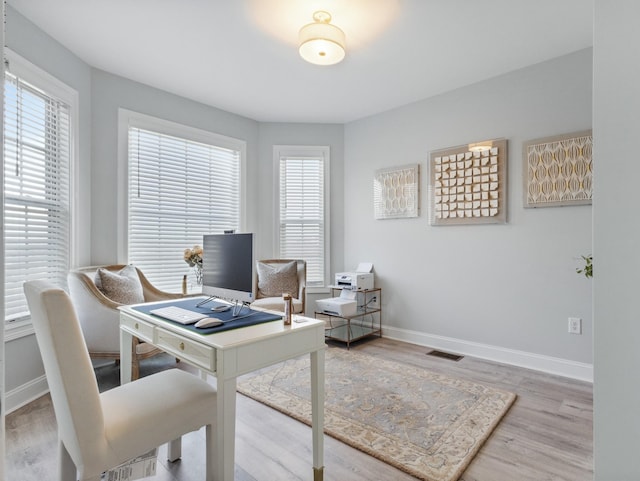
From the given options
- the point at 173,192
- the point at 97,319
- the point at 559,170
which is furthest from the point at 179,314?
the point at 559,170

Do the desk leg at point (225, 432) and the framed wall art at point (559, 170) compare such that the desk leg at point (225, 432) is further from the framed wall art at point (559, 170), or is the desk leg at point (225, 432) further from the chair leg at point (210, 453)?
the framed wall art at point (559, 170)

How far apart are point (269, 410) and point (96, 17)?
3054 millimetres

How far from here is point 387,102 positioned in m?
3.98

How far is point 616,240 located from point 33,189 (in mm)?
3460

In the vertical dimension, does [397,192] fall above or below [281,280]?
above

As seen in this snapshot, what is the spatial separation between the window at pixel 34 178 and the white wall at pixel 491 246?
3120 millimetres

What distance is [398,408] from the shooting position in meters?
2.38

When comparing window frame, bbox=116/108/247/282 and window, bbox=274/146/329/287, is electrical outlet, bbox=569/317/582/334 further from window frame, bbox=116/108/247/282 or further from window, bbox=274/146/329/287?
window frame, bbox=116/108/247/282

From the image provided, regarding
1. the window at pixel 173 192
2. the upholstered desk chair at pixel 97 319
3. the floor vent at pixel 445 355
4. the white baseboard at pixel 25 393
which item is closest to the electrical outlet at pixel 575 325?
the floor vent at pixel 445 355

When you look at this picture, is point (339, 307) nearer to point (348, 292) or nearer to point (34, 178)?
point (348, 292)

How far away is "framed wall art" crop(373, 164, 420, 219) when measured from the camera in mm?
3938

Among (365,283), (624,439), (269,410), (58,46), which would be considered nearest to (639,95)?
(624,439)

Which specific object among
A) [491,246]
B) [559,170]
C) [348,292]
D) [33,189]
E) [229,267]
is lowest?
[348,292]

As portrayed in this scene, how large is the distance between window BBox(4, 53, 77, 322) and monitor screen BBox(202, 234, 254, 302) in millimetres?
1525
